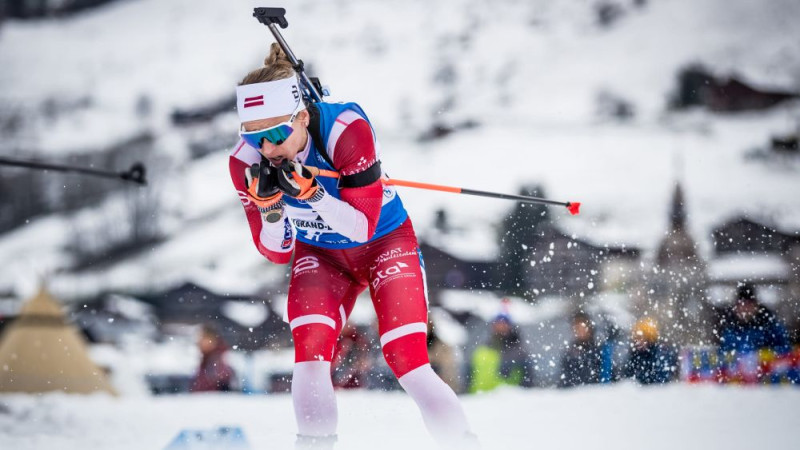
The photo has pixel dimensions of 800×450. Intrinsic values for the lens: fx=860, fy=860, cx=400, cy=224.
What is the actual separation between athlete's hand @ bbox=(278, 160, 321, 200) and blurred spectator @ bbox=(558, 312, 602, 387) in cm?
399

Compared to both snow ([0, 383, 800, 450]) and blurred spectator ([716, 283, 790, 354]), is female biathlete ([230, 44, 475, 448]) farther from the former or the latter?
blurred spectator ([716, 283, 790, 354])

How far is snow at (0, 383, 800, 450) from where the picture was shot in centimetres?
409

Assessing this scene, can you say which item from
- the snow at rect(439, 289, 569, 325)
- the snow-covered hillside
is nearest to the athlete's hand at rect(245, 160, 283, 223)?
the snow at rect(439, 289, 569, 325)

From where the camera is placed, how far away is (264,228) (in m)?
2.97

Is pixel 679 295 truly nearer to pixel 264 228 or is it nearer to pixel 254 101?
pixel 264 228

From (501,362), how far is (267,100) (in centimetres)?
407

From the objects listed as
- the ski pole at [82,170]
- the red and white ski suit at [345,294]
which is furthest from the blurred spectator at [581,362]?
the red and white ski suit at [345,294]

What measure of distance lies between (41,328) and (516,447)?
4867 millimetres

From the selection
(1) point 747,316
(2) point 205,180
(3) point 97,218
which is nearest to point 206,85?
(2) point 205,180

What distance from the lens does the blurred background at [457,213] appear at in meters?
6.18

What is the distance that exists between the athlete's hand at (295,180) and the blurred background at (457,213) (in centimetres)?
211

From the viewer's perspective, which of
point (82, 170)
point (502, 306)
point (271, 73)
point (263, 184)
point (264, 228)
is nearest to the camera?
point (263, 184)

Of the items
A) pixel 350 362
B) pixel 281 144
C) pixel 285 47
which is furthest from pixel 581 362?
pixel 281 144

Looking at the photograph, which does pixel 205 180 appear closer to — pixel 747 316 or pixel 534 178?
pixel 534 178
